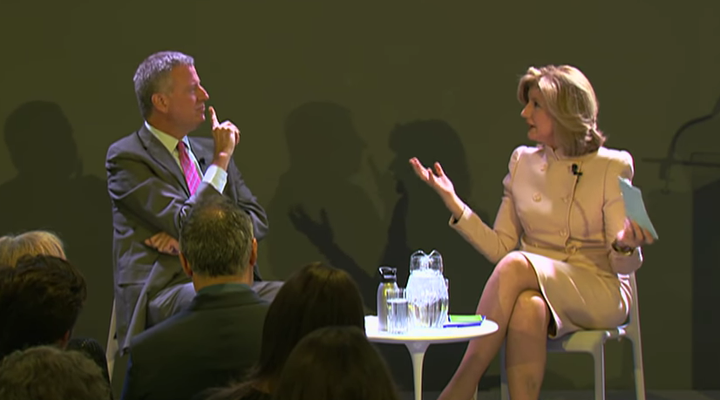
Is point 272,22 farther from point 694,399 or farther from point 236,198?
point 694,399

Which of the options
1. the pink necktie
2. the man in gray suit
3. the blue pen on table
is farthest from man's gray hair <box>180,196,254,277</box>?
the pink necktie

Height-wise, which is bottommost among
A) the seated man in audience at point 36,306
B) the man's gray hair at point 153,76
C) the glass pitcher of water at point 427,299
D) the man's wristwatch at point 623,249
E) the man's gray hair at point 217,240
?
the glass pitcher of water at point 427,299

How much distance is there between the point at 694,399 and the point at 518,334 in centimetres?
148

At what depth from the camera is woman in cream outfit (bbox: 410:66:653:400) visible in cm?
333

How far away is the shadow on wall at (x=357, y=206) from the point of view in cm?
445

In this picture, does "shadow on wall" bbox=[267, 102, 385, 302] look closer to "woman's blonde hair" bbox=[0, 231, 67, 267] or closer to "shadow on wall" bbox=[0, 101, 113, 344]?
"shadow on wall" bbox=[0, 101, 113, 344]

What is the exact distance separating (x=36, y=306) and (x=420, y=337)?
124 centimetres

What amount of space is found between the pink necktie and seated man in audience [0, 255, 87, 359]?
1391mm

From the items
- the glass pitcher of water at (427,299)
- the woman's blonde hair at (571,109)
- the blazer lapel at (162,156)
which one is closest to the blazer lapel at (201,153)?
the blazer lapel at (162,156)

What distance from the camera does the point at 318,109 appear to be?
444 cm

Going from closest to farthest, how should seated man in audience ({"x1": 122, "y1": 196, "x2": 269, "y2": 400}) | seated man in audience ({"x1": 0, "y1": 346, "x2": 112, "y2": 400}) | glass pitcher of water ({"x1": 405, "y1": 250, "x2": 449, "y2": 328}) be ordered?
seated man in audience ({"x1": 0, "y1": 346, "x2": 112, "y2": 400}), seated man in audience ({"x1": 122, "y1": 196, "x2": 269, "y2": 400}), glass pitcher of water ({"x1": 405, "y1": 250, "x2": 449, "y2": 328})

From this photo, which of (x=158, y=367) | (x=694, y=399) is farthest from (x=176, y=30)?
(x=694, y=399)

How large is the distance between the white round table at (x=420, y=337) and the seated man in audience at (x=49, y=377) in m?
1.51

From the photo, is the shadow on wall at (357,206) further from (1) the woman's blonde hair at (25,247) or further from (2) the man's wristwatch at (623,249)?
(1) the woman's blonde hair at (25,247)
